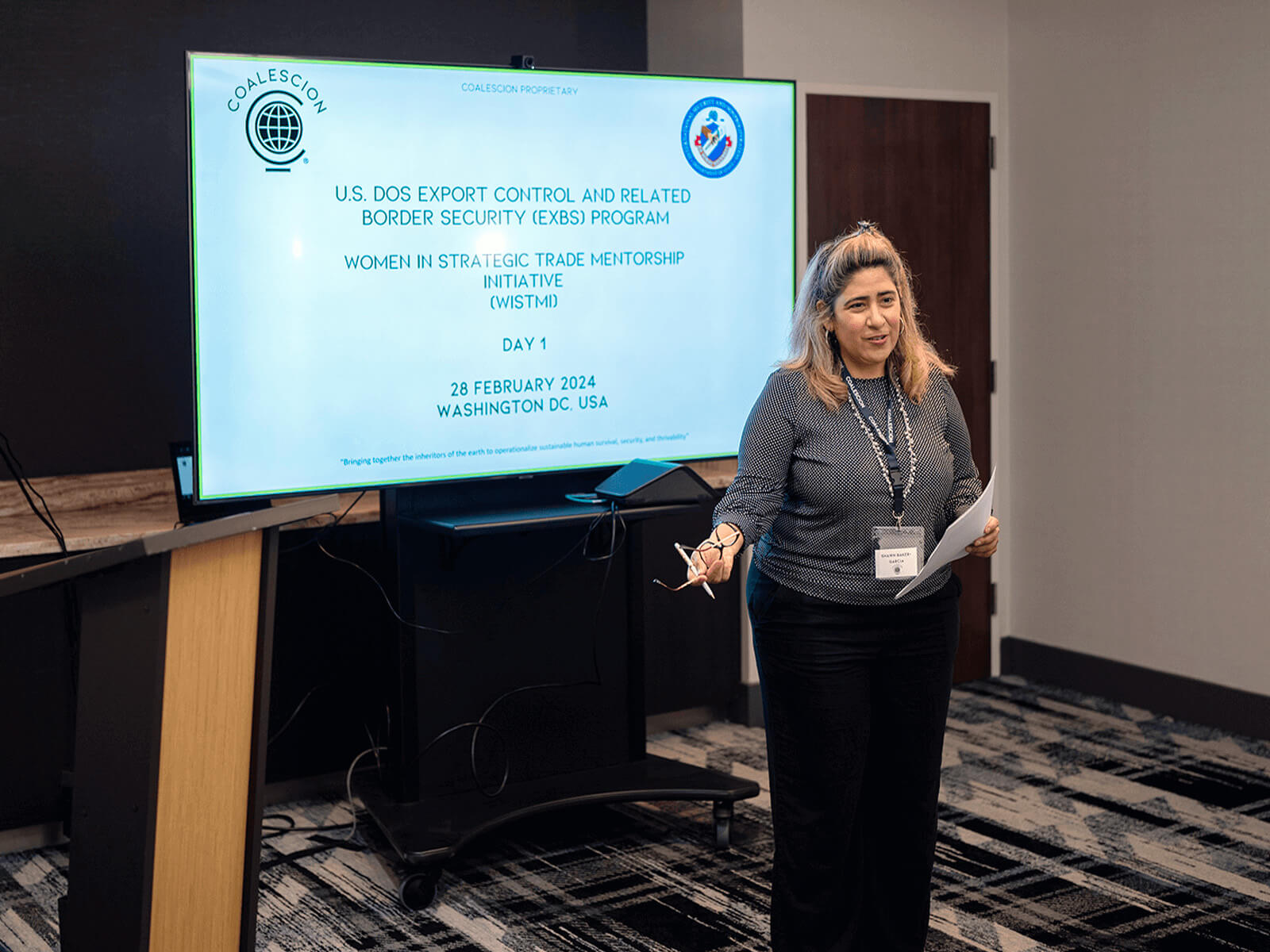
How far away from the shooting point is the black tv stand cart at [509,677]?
117 inches

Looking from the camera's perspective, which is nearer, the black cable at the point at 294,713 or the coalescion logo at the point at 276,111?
the coalescion logo at the point at 276,111

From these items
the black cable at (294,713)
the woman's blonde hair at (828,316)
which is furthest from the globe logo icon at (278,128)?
the black cable at (294,713)

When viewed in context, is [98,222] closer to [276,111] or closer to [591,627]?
[276,111]

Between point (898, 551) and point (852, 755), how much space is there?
37cm

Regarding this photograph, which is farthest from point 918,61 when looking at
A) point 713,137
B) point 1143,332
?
point 713,137

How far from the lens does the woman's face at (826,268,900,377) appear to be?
7.23 feet

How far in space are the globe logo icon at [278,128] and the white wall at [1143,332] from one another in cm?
281

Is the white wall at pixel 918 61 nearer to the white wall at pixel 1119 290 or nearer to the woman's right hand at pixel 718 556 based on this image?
the white wall at pixel 1119 290

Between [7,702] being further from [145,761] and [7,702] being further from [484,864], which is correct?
[145,761]

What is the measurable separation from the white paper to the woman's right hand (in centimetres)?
30

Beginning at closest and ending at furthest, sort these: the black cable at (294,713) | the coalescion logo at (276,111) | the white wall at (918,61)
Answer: the coalescion logo at (276,111) < the black cable at (294,713) < the white wall at (918,61)

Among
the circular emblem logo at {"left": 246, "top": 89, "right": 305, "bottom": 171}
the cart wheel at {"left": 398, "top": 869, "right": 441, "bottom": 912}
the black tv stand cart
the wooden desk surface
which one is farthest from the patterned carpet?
the circular emblem logo at {"left": 246, "top": 89, "right": 305, "bottom": 171}

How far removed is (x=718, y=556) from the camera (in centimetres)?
209

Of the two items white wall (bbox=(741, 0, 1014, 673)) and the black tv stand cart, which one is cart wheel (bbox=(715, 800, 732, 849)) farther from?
white wall (bbox=(741, 0, 1014, 673))
